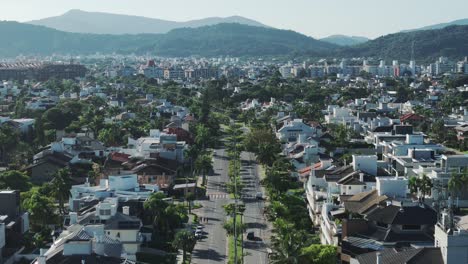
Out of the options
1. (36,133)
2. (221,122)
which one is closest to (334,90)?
(221,122)

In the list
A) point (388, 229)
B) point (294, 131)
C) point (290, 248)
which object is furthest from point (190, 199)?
point (294, 131)

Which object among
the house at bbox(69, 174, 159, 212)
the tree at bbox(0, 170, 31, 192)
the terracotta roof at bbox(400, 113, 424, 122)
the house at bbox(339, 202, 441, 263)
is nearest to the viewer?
the house at bbox(339, 202, 441, 263)

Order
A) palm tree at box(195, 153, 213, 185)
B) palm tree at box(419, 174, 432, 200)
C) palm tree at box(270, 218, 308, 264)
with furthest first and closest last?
palm tree at box(195, 153, 213, 185) < palm tree at box(419, 174, 432, 200) < palm tree at box(270, 218, 308, 264)

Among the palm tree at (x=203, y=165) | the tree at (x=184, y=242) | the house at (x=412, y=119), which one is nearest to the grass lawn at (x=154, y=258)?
the tree at (x=184, y=242)

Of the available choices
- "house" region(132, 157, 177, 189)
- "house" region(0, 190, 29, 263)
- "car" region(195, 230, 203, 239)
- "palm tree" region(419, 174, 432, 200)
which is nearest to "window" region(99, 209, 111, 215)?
"house" region(0, 190, 29, 263)

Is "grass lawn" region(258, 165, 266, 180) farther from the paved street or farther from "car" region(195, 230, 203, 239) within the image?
"car" region(195, 230, 203, 239)

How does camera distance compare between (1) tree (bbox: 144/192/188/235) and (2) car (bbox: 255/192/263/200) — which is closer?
(1) tree (bbox: 144/192/188/235)

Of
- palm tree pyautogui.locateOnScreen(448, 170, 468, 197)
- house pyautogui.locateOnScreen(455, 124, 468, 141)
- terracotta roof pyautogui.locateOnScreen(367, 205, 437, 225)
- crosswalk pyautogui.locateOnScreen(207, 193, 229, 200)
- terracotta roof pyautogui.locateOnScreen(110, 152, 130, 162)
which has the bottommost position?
crosswalk pyautogui.locateOnScreen(207, 193, 229, 200)

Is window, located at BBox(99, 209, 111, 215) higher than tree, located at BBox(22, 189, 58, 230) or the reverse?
higher

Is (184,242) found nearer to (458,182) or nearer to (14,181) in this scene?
(458,182)

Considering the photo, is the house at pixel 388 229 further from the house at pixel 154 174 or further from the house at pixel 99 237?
the house at pixel 154 174
